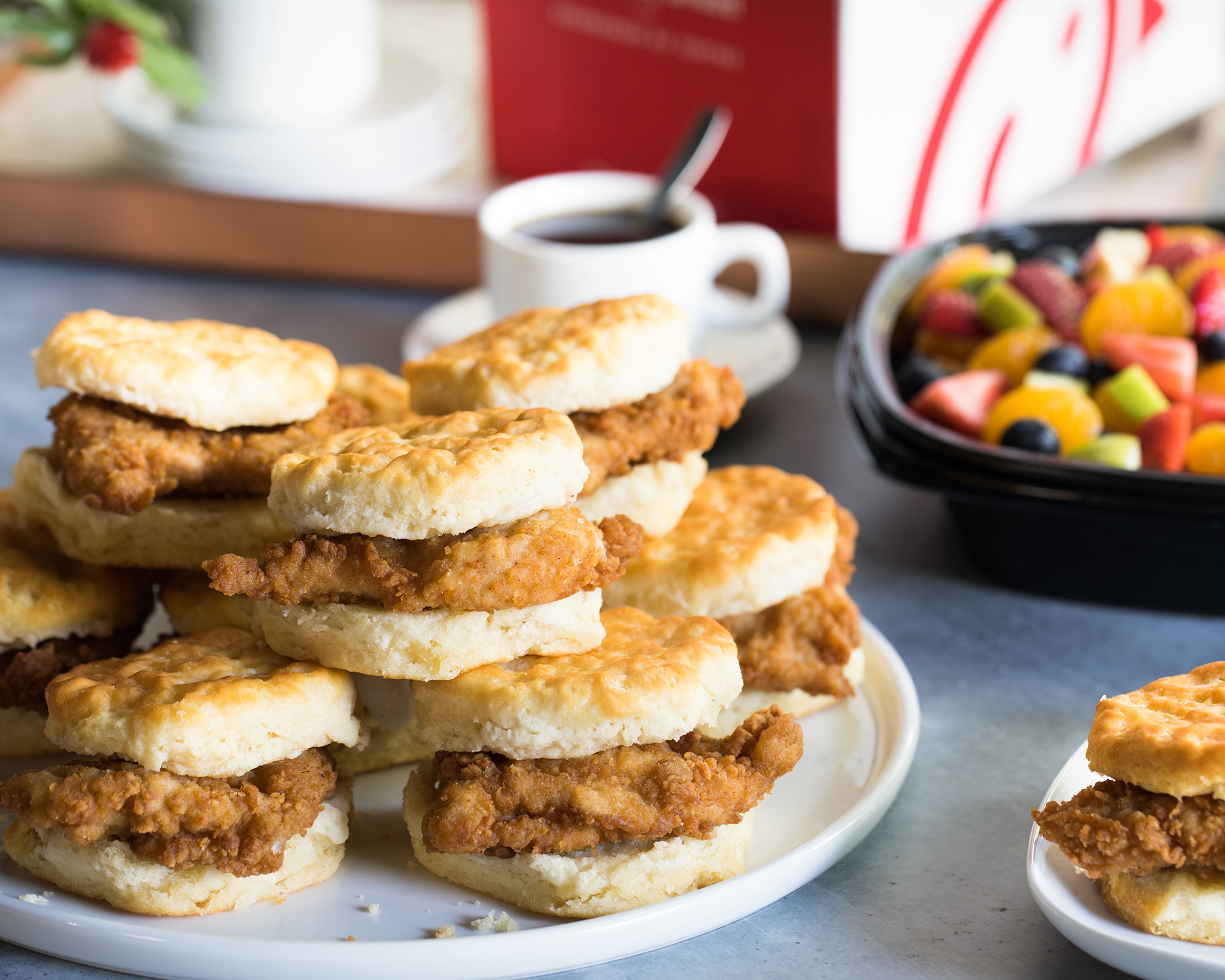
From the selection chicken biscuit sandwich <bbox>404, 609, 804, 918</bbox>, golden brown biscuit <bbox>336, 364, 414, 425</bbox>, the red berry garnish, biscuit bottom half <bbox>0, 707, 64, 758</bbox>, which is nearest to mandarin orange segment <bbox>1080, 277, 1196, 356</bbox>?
golden brown biscuit <bbox>336, 364, 414, 425</bbox>

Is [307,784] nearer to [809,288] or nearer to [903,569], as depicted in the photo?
[903,569]

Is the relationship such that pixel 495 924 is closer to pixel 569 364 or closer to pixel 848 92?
pixel 569 364

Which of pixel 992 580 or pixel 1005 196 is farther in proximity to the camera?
pixel 1005 196

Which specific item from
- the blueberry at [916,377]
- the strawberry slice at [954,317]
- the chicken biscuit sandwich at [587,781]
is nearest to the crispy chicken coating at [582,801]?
the chicken biscuit sandwich at [587,781]

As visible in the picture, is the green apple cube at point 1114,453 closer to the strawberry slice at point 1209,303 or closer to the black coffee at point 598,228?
the strawberry slice at point 1209,303

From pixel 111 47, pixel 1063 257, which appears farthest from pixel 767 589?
pixel 111 47

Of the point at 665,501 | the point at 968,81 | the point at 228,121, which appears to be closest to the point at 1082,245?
the point at 968,81
